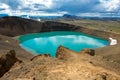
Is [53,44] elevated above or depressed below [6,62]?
below

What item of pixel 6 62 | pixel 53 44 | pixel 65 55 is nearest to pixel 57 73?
pixel 65 55

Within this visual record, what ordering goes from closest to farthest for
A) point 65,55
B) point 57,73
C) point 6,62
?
1. point 57,73
2. point 65,55
3. point 6,62

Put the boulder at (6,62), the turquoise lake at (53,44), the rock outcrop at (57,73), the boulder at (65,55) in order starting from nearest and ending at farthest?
the rock outcrop at (57,73), the boulder at (65,55), the boulder at (6,62), the turquoise lake at (53,44)

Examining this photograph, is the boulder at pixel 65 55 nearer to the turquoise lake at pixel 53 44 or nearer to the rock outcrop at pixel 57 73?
the rock outcrop at pixel 57 73

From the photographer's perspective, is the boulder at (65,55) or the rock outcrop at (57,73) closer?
the rock outcrop at (57,73)

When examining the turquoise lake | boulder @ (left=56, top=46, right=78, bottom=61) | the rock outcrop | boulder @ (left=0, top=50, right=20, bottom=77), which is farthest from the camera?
the turquoise lake

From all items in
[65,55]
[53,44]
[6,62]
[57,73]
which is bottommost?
[53,44]

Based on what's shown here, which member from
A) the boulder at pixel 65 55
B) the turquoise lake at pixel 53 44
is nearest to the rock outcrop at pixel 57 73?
the boulder at pixel 65 55

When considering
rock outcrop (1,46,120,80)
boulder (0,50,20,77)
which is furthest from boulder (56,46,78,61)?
boulder (0,50,20,77)

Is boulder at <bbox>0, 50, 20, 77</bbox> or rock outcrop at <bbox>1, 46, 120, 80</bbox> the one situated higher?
rock outcrop at <bbox>1, 46, 120, 80</bbox>

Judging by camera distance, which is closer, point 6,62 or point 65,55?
point 65,55

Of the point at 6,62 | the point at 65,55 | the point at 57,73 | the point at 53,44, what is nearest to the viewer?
the point at 57,73

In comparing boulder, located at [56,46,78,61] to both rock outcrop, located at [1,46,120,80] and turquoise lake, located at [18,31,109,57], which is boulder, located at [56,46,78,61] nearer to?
rock outcrop, located at [1,46,120,80]

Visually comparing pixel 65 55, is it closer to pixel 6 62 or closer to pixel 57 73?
pixel 6 62
